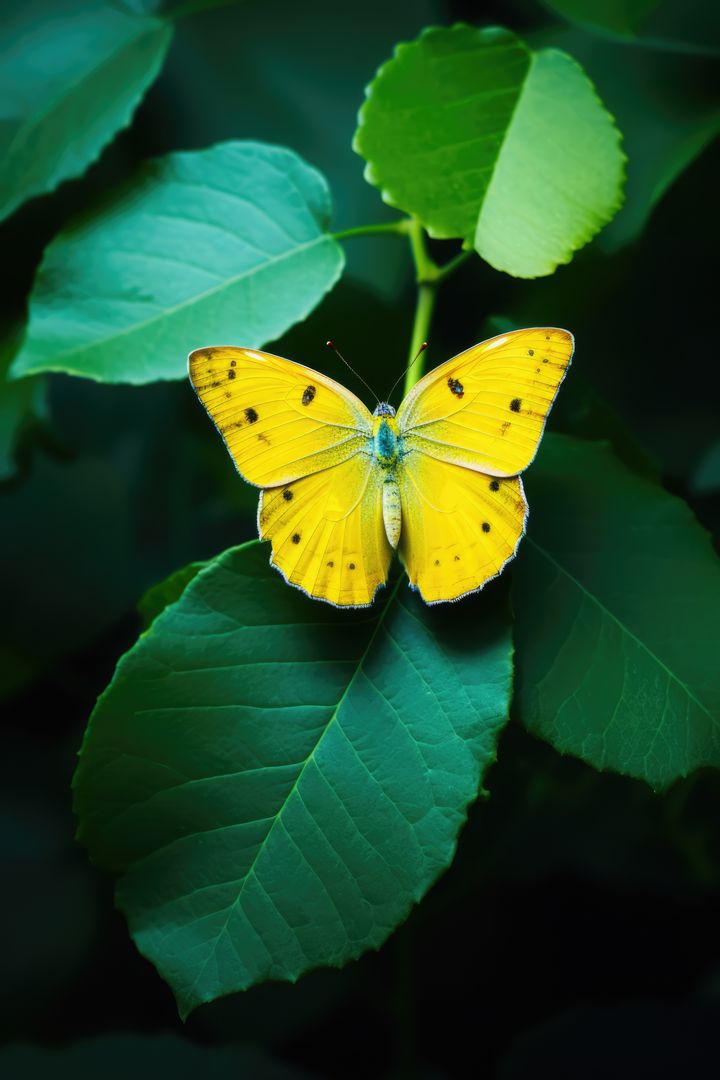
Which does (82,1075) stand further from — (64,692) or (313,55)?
(313,55)

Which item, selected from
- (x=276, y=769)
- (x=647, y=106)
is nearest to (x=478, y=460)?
(x=276, y=769)

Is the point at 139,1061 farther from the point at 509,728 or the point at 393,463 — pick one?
the point at 393,463

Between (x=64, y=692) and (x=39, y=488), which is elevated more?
(x=39, y=488)

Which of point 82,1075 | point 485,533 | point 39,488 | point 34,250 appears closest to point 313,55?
point 34,250

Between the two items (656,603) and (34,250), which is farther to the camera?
(34,250)

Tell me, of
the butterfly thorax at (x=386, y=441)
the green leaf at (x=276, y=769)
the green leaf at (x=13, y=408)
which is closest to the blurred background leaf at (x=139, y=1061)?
the green leaf at (x=276, y=769)

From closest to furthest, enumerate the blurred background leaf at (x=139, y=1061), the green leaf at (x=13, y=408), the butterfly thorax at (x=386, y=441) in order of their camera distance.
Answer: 1. the butterfly thorax at (x=386, y=441)
2. the green leaf at (x=13, y=408)
3. the blurred background leaf at (x=139, y=1061)

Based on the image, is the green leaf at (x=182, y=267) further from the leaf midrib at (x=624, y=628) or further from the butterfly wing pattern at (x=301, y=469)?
the leaf midrib at (x=624, y=628)

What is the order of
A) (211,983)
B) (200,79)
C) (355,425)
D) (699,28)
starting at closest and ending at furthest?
(211,983)
(355,425)
(699,28)
(200,79)
